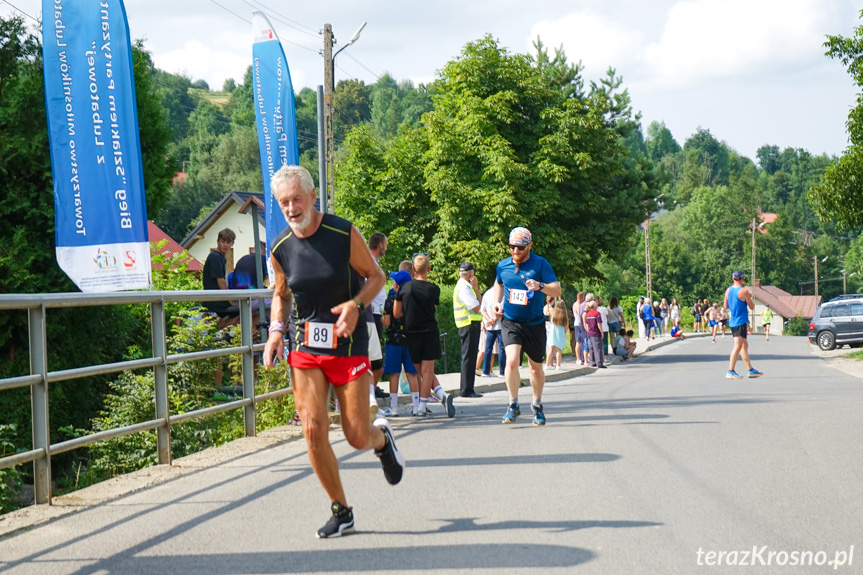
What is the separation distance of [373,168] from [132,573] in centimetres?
2748

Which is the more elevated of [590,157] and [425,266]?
[590,157]

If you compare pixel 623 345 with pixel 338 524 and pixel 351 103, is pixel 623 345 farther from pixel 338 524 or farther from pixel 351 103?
pixel 351 103

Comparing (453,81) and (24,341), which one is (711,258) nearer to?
(453,81)

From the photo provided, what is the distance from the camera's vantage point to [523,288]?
32.5ft

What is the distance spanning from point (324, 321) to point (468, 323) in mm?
9157

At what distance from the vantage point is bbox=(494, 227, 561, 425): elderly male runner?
9867 mm

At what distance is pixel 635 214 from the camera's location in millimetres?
31906

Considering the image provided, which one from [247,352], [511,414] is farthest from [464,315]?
[247,352]

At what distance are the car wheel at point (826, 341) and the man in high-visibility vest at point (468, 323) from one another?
25.0 meters

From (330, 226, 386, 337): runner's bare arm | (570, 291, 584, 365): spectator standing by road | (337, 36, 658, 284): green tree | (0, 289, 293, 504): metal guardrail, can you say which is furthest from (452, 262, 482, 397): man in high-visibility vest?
(337, 36, 658, 284): green tree

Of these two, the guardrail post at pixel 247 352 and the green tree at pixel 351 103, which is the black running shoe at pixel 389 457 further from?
the green tree at pixel 351 103

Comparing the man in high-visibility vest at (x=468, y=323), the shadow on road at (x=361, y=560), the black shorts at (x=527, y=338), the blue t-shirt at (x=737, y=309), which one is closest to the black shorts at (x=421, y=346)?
the black shorts at (x=527, y=338)

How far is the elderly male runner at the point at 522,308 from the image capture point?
987cm

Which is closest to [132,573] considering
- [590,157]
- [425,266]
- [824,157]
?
[425,266]
